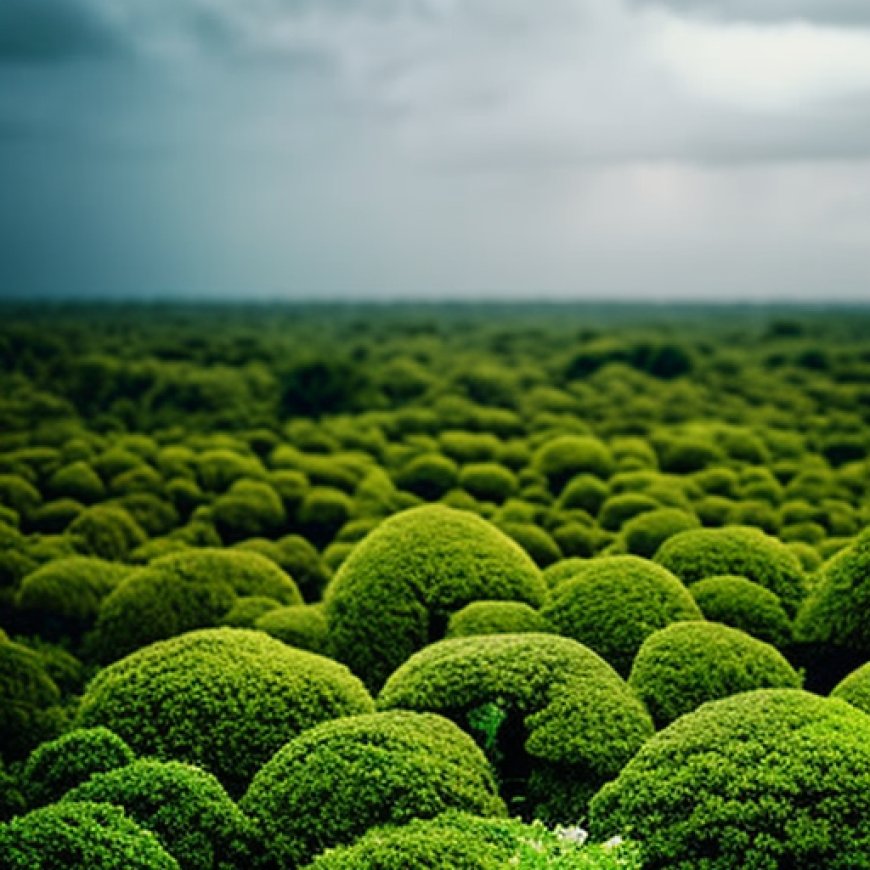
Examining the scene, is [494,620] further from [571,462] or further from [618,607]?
[571,462]

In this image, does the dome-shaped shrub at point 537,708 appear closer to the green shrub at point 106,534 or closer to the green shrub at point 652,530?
the green shrub at point 652,530

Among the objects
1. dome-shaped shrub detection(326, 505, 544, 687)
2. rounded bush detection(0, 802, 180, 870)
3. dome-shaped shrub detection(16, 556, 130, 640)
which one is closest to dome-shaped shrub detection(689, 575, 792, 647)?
dome-shaped shrub detection(326, 505, 544, 687)

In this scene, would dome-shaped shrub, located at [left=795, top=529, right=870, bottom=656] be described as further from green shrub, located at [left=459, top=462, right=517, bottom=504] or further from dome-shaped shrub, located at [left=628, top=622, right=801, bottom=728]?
green shrub, located at [left=459, top=462, right=517, bottom=504]

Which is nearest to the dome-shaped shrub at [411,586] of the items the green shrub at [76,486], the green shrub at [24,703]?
the green shrub at [24,703]

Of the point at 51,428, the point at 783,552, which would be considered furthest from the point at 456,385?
the point at 783,552

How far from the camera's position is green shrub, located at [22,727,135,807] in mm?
7910

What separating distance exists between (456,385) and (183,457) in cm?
1944

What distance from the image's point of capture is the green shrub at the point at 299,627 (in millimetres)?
11383

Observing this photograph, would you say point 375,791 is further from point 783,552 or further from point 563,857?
point 783,552

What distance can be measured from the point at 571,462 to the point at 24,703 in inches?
609

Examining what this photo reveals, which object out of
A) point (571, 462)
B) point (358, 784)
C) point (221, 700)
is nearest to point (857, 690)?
point (358, 784)

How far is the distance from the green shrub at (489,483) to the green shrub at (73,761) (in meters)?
15.7

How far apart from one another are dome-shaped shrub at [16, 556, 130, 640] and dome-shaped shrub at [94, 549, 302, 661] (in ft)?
5.95

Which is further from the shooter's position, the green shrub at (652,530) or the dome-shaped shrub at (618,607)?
the green shrub at (652,530)
